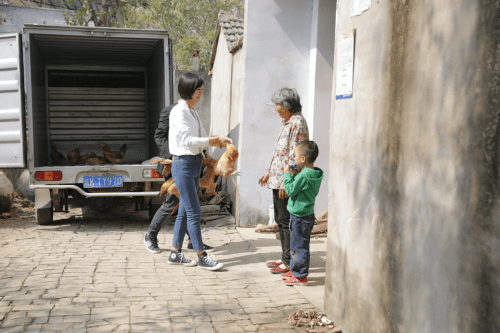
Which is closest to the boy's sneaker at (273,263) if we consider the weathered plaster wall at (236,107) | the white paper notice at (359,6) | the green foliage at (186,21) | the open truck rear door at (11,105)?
the weathered plaster wall at (236,107)

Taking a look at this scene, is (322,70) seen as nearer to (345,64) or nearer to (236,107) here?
(236,107)

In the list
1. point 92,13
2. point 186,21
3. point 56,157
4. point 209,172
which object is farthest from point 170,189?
point 186,21

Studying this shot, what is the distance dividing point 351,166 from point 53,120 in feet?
24.1

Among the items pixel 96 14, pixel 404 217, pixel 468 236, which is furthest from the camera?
pixel 96 14

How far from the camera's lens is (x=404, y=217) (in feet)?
8.12

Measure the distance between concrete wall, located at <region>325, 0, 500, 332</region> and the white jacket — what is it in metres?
1.72

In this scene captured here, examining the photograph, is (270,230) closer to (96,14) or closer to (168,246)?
(168,246)

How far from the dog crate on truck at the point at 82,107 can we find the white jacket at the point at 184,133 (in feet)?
7.74

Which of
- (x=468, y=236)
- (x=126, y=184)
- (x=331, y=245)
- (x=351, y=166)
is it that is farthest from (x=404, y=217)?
(x=126, y=184)

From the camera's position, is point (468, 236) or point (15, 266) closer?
point (468, 236)

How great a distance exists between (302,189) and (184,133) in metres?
1.35

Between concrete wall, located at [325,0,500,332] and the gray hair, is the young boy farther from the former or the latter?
concrete wall, located at [325,0,500,332]

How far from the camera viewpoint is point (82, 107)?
908 cm

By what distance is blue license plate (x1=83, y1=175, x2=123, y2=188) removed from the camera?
6.75m
